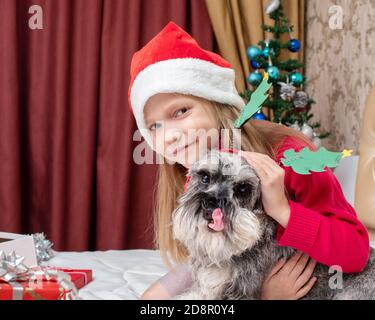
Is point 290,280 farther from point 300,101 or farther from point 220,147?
point 300,101

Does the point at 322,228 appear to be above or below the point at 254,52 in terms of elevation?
below

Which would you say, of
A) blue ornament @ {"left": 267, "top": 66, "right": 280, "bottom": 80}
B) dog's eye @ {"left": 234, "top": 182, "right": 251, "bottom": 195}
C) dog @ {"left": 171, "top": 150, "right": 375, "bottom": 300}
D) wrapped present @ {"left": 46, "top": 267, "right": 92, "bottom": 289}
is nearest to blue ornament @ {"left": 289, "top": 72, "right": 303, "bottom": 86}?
blue ornament @ {"left": 267, "top": 66, "right": 280, "bottom": 80}

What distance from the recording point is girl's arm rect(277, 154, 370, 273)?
2.98 feet

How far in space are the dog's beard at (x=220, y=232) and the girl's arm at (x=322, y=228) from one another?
0.09 metres

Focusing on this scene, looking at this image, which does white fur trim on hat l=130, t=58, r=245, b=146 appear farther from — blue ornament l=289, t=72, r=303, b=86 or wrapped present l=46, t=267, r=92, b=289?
blue ornament l=289, t=72, r=303, b=86

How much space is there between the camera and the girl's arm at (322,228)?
2.98ft

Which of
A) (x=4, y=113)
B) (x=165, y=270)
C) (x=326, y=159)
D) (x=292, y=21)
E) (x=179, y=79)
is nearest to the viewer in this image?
(x=326, y=159)

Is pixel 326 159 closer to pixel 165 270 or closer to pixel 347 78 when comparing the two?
pixel 165 270

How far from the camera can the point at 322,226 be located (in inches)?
36.7

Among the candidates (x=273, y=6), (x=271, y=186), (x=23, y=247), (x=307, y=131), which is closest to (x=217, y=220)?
(x=271, y=186)

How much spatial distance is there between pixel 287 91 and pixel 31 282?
1689 millimetres
